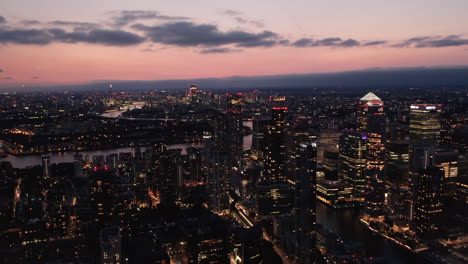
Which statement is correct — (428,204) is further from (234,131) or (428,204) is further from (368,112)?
(234,131)

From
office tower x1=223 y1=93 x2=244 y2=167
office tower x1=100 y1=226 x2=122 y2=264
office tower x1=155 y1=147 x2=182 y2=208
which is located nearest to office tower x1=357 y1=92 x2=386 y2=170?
office tower x1=223 y1=93 x2=244 y2=167

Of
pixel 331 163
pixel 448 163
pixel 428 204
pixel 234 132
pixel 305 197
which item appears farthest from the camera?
pixel 234 132

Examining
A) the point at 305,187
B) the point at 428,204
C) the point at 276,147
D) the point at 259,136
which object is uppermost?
the point at 259,136

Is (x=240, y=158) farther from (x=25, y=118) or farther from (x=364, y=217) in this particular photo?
(x=25, y=118)

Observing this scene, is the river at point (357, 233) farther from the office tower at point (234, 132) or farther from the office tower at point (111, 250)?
the office tower at point (111, 250)

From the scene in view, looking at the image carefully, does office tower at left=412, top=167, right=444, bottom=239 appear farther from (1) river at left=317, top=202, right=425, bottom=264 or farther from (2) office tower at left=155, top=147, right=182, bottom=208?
(2) office tower at left=155, top=147, right=182, bottom=208

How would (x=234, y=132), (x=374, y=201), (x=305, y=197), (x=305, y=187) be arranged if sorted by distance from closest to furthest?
(x=305, y=197), (x=305, y=187), (x=374, y=201), (x=234, y=132)

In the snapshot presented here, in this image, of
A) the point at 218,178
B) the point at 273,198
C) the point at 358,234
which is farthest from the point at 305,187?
the point at 218,178

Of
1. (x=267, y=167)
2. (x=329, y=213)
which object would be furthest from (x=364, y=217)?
(x=267, y=167)
